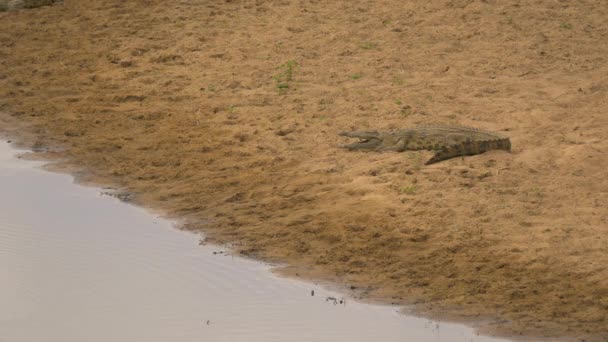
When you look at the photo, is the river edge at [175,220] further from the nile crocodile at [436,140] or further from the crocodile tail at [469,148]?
the crocodile tail at [469,148]

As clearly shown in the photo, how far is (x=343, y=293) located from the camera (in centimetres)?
838

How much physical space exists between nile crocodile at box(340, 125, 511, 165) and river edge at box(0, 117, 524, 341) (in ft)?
6.15

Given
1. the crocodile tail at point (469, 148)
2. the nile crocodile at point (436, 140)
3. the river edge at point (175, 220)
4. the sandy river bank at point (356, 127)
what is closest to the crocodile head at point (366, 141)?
the nile crocodile at point (436, 140)

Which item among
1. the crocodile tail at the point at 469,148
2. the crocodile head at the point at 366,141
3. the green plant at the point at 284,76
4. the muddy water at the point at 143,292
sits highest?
the muddy water at the point at 143,292

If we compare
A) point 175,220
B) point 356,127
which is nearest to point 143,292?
point 175,220

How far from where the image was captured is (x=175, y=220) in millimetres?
10000

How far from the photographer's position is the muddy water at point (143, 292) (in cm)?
779

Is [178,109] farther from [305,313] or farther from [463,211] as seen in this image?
[305,313]

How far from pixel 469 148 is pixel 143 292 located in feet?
10.9

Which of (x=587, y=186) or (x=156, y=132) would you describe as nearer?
(x=587, y=186)

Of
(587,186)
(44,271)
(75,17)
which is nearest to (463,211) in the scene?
(587,186)

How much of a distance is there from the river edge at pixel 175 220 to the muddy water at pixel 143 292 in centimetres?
7

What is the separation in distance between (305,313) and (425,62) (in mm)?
5941

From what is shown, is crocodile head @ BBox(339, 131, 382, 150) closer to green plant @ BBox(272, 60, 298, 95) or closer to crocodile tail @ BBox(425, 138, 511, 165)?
crocodile tail @ BBox(425, 138, 511, 165)
